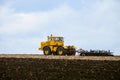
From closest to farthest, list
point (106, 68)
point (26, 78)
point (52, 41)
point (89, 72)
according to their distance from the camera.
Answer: point (26, 78), point (89, 72), point (106, 68), point (52, 41)

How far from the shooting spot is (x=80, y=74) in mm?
18344

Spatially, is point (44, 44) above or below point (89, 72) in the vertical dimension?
above

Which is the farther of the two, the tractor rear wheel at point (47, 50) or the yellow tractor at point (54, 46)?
the tractor rear wheel at point (47, 50)

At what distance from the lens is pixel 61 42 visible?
4156cm

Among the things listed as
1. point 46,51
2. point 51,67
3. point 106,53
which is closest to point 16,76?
point 51,67

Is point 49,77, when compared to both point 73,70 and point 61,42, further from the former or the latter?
point 61,42

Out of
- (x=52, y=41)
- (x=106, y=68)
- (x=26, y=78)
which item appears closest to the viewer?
(x=26, y=78)

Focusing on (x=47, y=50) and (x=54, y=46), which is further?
(x=54, y=46)

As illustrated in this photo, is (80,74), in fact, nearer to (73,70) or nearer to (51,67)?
(73,70)

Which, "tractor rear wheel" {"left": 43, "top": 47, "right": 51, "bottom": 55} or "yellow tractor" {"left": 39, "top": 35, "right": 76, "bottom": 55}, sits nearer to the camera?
"yellow tractor" {"left": 39, "top": 35, "right": 76, "bottom": 55}

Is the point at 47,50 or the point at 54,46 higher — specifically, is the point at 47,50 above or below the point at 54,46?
A: below

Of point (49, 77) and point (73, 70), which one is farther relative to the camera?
point (73, 70)

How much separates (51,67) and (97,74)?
4.00m

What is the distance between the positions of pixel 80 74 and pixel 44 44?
2400 cm
